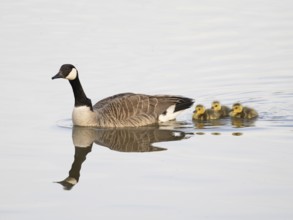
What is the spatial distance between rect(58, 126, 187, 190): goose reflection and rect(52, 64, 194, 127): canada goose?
0.16 meters

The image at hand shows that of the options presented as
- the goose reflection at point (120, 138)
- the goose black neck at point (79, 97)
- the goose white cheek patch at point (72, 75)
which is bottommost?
the goose reflection at point (120, 138)

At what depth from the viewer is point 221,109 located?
53.8ft

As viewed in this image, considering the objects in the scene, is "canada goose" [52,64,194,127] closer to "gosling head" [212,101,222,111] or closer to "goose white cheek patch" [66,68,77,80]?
"goose white cheek patch" [66,68,77,80]

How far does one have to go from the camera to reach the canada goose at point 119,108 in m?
16.0

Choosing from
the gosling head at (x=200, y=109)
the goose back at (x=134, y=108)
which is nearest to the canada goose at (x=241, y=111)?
the gosling head at (x=200, y=109)

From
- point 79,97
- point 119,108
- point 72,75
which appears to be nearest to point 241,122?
point 119,108

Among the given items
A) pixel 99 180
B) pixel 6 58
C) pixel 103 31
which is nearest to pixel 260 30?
pixel 103 31

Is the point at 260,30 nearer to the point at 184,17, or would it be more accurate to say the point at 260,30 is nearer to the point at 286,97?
the point at 184,17

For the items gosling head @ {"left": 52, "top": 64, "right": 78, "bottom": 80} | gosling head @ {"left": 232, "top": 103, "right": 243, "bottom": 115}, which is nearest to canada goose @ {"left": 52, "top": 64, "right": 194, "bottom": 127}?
gosling head @ {"left": 52, "top": 64, "right": 78, "bottom": 80}

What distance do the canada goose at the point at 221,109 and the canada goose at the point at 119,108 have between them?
56 centimetres

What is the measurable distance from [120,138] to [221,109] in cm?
217

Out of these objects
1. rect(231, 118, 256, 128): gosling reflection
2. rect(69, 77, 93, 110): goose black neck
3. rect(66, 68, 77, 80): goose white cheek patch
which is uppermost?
rect(66, 68, 77, 80): goose white cheek patch

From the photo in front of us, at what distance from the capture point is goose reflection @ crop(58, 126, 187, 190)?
1422 cm

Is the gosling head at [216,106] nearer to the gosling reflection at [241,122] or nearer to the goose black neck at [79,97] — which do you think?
the gosling reflection at [241,122]
